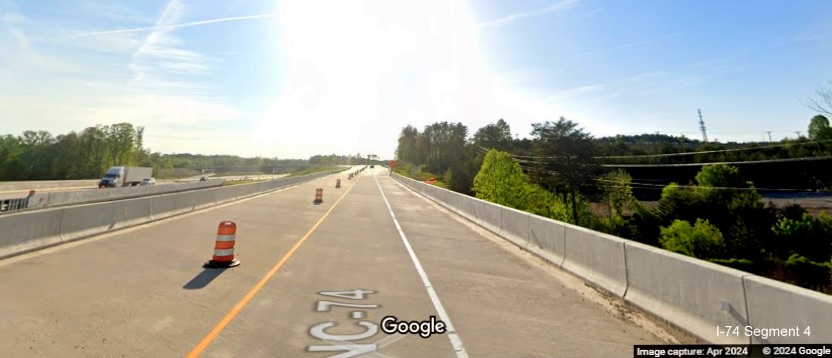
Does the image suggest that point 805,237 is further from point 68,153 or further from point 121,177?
point 68,153

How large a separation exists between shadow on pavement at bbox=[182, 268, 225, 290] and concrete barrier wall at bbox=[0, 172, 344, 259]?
5.06 meters

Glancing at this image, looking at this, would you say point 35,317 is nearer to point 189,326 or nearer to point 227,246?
point 189,326

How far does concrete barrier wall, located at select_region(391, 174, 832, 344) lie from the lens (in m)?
3.87

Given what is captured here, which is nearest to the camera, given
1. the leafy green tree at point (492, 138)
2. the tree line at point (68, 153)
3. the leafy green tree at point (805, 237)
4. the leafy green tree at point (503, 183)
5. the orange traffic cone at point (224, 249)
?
the orange traffic cone at point (224, 249)

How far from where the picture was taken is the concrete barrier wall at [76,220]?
9.30 meters

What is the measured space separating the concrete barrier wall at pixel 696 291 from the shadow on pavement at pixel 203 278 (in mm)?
7604

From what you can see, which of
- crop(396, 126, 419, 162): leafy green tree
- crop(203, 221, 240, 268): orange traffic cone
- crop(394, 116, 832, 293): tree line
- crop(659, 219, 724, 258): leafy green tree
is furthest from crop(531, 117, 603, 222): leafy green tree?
crop(396, 126, 419, 162): leafy green tree

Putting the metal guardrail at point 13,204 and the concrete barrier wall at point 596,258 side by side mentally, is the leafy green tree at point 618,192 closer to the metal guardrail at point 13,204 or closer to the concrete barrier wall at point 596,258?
the concrete barrier wall at point 596,258

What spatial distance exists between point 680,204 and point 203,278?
6535 cm

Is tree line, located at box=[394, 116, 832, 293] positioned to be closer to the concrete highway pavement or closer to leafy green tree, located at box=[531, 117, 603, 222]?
leafy green tree, located at box=[531, 117, 603, 222]

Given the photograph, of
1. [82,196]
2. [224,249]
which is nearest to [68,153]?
[82,196]

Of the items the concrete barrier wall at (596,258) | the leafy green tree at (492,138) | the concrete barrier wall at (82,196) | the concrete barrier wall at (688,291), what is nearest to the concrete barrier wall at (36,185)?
the concrete barrier wall at (82,196)

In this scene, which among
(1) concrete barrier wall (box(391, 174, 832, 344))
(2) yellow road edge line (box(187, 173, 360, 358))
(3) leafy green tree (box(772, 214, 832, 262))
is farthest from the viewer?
(3) leafy green tree (box(772, 214, 832, 262))

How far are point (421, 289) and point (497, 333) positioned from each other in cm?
235
